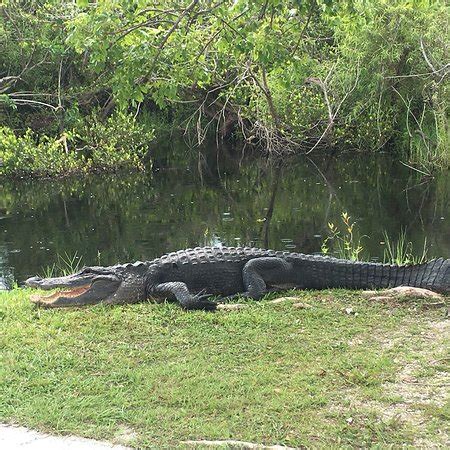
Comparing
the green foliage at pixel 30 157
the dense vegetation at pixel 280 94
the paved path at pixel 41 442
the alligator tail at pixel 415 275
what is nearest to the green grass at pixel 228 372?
the paved path at pixel 41 442

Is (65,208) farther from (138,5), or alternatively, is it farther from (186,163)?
(138,5)

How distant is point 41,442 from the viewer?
3305 mm

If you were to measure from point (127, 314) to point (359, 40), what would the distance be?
1278 centimetres

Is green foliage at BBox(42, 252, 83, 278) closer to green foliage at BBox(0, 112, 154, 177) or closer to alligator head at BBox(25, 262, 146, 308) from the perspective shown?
alligator head at BBox(25, 262, 146, 308)

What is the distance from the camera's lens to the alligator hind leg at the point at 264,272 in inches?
243

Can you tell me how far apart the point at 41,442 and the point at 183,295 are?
254cm

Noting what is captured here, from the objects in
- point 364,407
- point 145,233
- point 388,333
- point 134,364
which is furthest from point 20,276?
point 364,407

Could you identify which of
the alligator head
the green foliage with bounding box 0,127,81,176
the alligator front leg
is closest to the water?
the green foliage with bounding box 0,127,81,176

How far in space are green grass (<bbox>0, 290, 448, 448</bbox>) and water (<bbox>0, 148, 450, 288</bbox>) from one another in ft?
14.8

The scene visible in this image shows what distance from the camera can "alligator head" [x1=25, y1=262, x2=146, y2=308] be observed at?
18.6ft

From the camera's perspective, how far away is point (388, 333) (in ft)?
15.7

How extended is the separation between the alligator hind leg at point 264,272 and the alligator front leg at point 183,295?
0.60m

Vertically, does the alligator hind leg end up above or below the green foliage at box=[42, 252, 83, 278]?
above

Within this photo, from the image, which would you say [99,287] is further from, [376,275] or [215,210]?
[215,210]
